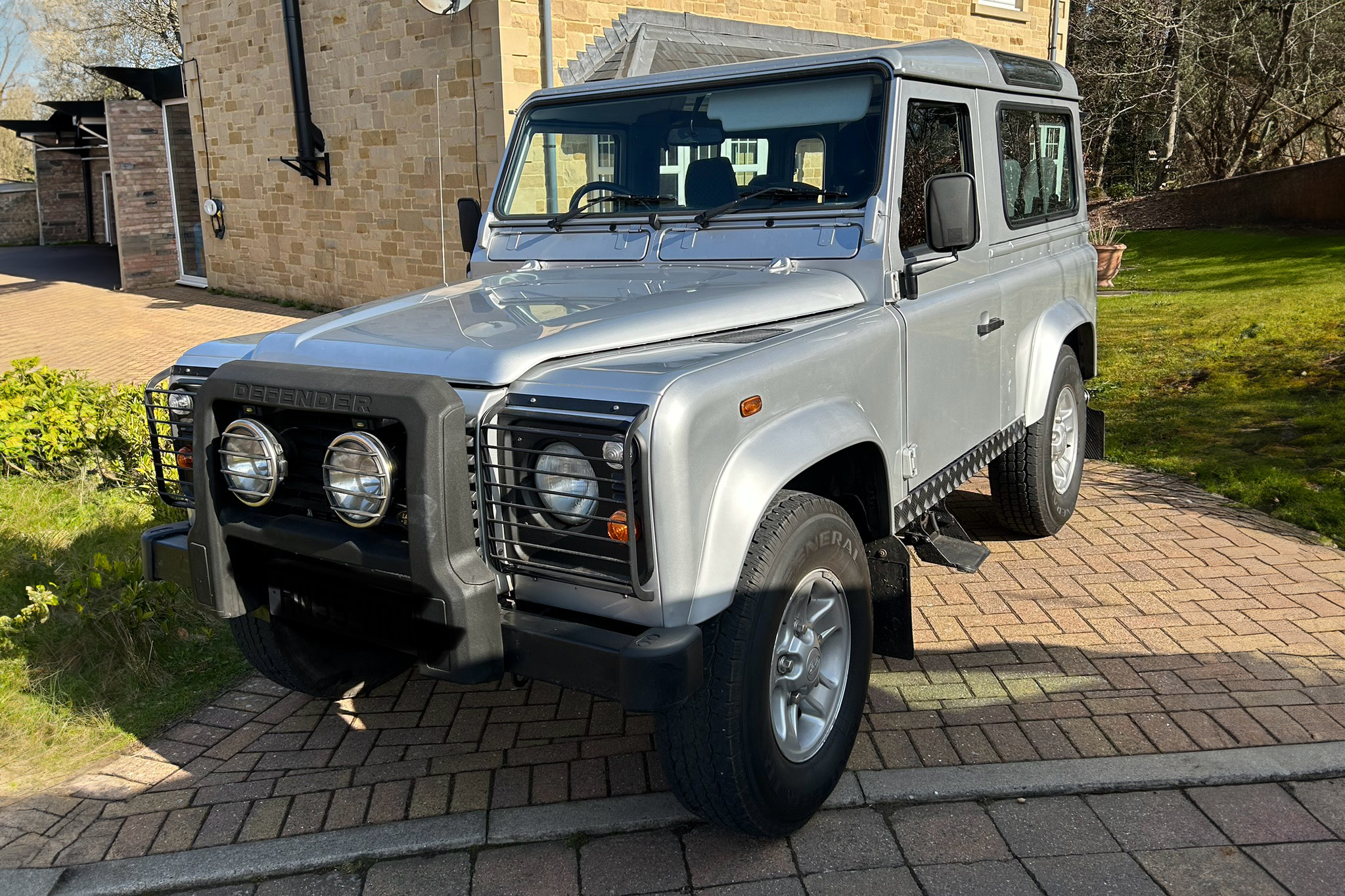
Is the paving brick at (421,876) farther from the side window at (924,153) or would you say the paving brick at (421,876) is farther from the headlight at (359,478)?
the side window at (924,153)

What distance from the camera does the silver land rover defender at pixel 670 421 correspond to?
8.14 ft

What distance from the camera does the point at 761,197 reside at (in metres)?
3.85

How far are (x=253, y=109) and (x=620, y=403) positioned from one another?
50.1 ft

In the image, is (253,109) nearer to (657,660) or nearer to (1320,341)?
(1320,341)

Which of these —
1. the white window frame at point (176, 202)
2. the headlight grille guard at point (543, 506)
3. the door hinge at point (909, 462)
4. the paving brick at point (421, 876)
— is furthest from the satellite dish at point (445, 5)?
the paving brick at point (421, 876)

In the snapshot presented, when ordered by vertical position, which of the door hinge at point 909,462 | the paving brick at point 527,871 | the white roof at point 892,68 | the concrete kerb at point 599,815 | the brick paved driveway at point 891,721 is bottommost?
the paving brick at point 527,871

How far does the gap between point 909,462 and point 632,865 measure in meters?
1.51

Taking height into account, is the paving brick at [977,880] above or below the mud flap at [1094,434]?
below

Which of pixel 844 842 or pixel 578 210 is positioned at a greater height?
pixel 578 210

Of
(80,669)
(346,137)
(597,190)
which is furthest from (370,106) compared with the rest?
(80,669)

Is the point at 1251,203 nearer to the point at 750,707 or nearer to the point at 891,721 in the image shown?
the point at 891,721

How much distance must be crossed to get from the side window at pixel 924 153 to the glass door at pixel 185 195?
646 inches

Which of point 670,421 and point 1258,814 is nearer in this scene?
point 670,421

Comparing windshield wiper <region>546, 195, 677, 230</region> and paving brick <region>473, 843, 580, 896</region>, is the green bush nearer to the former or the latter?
windshield wiper <region>546, 195, 677, 230</region>
